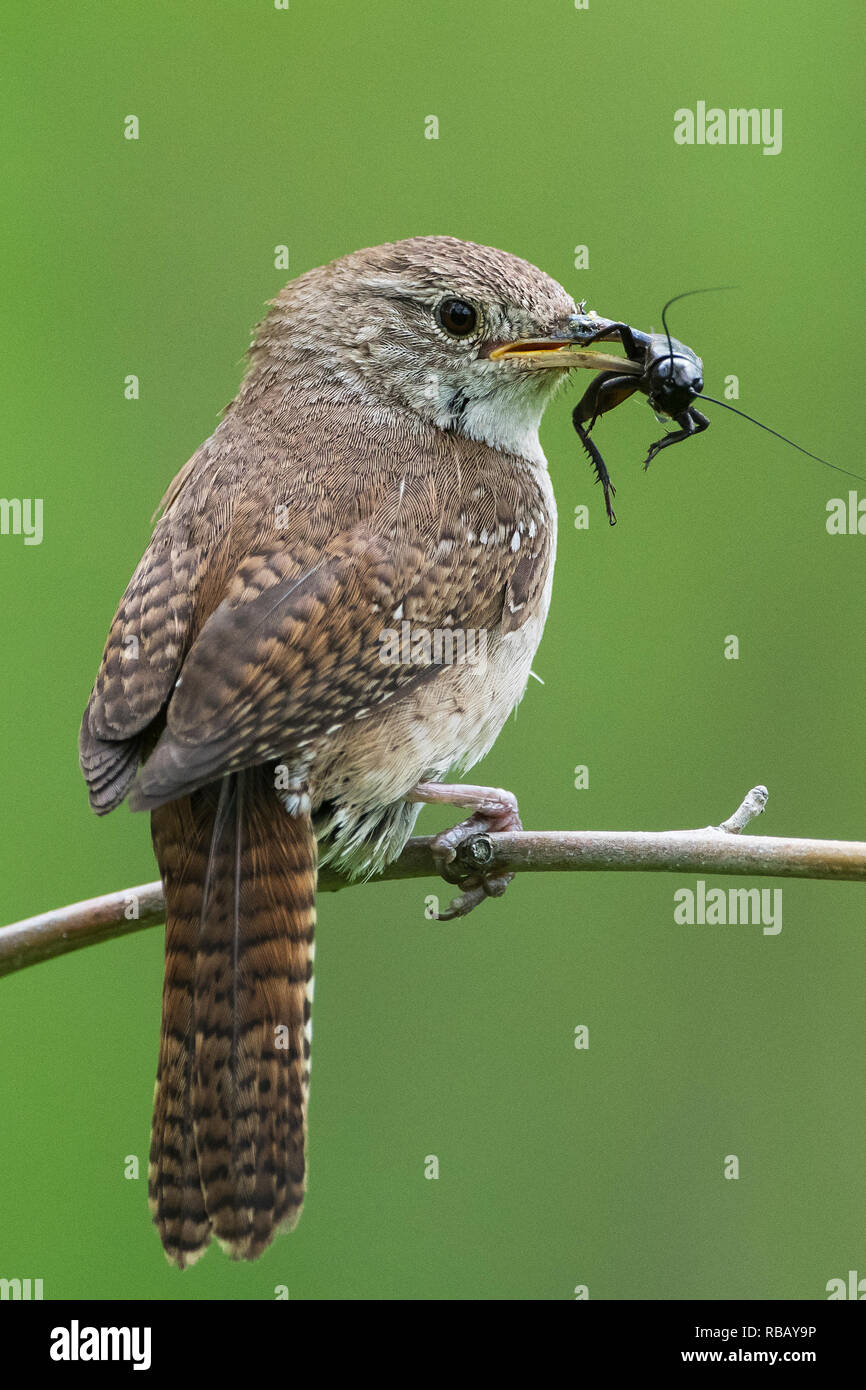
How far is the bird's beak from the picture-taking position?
416 cm

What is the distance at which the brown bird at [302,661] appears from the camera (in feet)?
11.5

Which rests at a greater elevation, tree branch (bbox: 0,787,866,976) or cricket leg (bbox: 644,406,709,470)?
cricket leg (bbox: 644,406,709,470)

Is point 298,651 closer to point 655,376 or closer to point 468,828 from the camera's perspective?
point 468,828

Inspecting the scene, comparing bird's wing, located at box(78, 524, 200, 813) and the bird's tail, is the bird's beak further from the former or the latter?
the bird's tail

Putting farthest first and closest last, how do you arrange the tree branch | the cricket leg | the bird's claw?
the cricket leg → the bird's claw → the tree branch

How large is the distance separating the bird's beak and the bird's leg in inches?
40.2

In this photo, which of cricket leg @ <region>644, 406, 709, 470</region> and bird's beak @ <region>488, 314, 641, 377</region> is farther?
cricket leg @ <region>644, 406, 709, 470</region>

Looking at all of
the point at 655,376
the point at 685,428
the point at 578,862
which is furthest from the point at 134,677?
the point at 685,428

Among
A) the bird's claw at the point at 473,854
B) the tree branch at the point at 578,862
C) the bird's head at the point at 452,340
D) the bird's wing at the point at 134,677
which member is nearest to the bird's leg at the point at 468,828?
the bird's claw at the point at 473,854

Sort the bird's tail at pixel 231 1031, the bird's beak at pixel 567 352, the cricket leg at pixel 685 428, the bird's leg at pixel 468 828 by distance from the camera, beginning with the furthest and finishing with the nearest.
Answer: the cricket leg at pixel 685 428 < the bird's beak at pixel 567 352 < the bird's leg at pixel 468 828 < the bird's tail at pixel 231 1031

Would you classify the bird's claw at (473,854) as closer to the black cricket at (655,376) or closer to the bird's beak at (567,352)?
the black cricket at (655,376)

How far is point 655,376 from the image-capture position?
423 cm

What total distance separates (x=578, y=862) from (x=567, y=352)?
1306mm

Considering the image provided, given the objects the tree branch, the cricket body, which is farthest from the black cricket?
the tree branch
